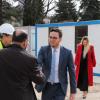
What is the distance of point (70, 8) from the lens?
61656 mm

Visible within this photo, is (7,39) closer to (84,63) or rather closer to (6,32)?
(6,32)

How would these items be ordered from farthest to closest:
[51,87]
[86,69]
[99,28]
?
[99,28] → [86,69] → [51,87]

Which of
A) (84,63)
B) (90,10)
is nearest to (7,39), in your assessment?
(84,63)

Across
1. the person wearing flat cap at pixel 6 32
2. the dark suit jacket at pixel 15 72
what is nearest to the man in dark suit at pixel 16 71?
the dark suit jacket at pixel 15 72

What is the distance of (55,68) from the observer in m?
6.69

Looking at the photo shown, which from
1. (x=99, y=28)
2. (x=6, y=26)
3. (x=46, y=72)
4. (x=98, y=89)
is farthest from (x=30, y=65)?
(x=99, y=28)

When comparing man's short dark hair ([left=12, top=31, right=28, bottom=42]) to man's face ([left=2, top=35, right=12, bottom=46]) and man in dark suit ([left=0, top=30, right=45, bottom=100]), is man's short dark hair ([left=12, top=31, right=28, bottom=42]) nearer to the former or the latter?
man in dark suit ([left=0, top=30, right=45, bottom=100])

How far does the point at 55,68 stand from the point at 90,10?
53.0 metres

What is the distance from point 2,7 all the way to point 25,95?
51.1 metres

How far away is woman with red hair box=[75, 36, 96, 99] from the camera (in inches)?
498

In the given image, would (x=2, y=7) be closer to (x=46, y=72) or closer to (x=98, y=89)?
(x=98, y=89)

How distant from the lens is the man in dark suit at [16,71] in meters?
5.01

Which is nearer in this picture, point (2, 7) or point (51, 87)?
point (51, 87)

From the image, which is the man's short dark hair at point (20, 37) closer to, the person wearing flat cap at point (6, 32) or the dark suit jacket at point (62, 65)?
the person wearing flat cap at point (6, 32)
